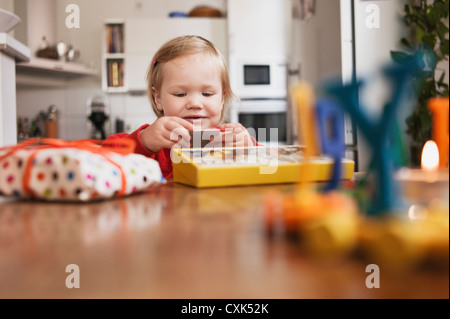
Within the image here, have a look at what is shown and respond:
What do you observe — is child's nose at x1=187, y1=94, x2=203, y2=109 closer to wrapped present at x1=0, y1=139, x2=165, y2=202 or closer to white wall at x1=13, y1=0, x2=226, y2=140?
wrapped present at x1=0, y1=139, x2=165, y2=202

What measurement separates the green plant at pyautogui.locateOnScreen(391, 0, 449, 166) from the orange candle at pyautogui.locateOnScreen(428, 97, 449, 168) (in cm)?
210

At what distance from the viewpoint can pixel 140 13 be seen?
4.64 meters

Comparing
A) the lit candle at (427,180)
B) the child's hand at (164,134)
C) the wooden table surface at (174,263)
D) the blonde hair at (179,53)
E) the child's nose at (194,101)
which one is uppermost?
the blonde hair at (179,53)

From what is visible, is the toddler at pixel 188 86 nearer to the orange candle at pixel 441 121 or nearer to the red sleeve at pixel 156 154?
the red sleeve at pixel 156 154

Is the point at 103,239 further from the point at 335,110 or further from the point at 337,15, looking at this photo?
the point at 337,15

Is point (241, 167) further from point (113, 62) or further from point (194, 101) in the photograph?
point (113, 62)

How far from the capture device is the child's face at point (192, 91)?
1284 mm

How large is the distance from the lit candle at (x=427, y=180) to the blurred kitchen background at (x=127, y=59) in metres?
3.11

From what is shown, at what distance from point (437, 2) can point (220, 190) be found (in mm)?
2455

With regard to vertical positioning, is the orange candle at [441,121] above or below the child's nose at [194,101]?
below

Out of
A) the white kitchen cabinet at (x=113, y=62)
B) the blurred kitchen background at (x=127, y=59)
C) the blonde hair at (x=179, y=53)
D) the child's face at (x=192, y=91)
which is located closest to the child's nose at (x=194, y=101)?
the child's face at (x=192, y=91)

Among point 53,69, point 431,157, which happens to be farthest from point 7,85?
point 53,69

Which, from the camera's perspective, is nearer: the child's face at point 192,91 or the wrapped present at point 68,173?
the wrapped present at point 68,173

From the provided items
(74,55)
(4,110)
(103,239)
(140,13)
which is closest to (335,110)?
(103,239)
